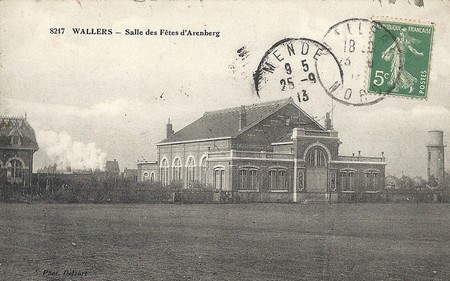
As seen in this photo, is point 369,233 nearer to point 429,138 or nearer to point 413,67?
point 429,138

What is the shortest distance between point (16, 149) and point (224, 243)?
3782 mm

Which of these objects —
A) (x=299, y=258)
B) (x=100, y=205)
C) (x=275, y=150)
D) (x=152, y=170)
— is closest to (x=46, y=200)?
(x=100, y=205)

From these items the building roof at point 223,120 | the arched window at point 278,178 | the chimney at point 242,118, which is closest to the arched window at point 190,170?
the building roof at point 223,120

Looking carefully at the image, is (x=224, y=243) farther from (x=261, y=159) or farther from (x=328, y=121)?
(x=261, y=159)

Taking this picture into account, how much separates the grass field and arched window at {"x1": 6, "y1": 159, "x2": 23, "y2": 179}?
534 millimetres

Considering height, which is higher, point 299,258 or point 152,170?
point 152,170

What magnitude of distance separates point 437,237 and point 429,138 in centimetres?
183

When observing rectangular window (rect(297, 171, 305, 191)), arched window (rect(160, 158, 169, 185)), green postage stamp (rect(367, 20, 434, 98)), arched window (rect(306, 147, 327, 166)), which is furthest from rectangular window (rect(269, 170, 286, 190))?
green postage stamp (rect(367, 20, 434, 98))

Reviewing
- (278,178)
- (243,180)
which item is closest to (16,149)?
(243,180)

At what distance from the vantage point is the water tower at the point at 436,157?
10070mm

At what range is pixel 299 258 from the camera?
7.85 m

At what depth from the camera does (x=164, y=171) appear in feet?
39.8

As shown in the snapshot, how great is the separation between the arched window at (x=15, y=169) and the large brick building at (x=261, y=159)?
7.07 feet

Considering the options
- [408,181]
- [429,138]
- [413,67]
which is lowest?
[408,181]
